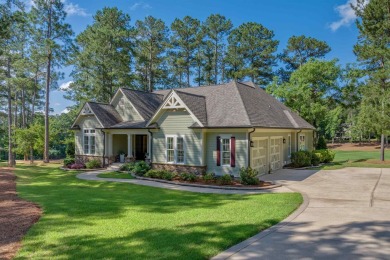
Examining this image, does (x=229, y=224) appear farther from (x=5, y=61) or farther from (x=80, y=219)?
(x=5, y=61)

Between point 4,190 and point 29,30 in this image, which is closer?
point 4,190

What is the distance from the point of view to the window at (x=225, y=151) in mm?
16938

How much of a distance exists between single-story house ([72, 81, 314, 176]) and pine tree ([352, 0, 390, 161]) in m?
6.63

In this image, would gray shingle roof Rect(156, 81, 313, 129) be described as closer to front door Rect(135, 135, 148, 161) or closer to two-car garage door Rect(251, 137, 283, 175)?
two-car garage door Rect(251, 137, 283, 175)

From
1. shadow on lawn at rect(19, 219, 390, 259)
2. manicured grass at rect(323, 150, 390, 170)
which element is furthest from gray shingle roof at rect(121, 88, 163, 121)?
shadow on lawn at rect(19, 219, 390, 259)

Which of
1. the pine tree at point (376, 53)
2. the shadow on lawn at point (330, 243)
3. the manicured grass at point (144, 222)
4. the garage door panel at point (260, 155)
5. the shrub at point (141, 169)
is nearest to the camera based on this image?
the shadow on lawn at point (330, 243)

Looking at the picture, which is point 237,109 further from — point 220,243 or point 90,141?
point 90,141

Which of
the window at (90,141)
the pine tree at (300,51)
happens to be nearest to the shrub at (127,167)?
the window at (90,141)

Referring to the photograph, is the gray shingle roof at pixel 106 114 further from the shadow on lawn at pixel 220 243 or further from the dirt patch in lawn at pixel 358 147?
the dirt patch in lawn at pixel 358 147

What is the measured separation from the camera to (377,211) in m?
9.30

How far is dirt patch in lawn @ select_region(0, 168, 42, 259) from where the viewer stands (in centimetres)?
628

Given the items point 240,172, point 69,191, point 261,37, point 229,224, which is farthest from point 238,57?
point 229,224

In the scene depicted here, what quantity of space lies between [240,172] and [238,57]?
3288 cm

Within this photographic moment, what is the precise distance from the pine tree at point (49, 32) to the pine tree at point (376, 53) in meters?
28.2
